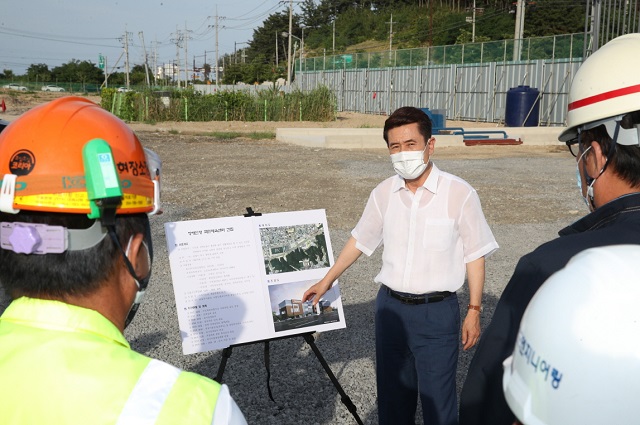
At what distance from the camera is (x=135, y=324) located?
6332 mm

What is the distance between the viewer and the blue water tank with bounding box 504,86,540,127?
28969 mm

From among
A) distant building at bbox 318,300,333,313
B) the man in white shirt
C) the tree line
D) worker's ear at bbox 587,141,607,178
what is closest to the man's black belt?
the man in white shirt

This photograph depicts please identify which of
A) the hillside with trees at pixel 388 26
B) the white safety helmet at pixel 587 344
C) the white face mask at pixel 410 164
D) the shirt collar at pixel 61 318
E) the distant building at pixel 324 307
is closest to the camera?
the white safety helmet at pixel 587 344

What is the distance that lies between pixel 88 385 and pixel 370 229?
285 centimetres

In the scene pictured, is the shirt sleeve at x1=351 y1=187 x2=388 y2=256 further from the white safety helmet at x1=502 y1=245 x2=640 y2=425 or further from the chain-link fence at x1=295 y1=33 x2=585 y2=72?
the chain-link fence at x1=295 y1=33 x2=585 y2=72

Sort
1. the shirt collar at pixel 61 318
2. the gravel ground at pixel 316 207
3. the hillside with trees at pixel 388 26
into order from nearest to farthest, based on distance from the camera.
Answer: the shirt collar at pixel 61 318, the gravel ground at pixel 316 207, the hillside with trees at pixel 388 26

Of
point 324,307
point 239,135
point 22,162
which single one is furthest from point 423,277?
point 239,135

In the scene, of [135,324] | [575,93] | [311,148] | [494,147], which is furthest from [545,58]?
[575,93]

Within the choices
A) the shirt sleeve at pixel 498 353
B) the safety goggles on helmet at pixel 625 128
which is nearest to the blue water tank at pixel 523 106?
the safety goggles on helmet at pixel 625 128

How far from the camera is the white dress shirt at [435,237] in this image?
3674mm

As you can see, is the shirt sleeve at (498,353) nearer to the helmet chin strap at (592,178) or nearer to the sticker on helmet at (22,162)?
the helmet chin strap at (592,178)

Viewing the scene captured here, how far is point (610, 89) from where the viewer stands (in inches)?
84.4

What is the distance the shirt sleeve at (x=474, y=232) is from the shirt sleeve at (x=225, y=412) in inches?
100.0

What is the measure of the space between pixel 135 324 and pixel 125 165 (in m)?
5.05
